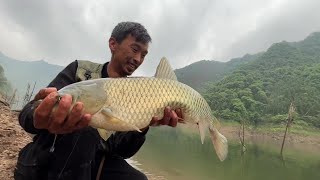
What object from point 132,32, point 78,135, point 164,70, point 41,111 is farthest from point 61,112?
point 132,32

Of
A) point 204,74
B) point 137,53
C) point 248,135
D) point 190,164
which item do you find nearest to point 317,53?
point 204,74

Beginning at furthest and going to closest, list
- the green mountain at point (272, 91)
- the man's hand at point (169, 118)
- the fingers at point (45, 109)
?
the green mountain at point (272, 91) < the man's hand at point (169, 118) < the fingers at point (45, 109)

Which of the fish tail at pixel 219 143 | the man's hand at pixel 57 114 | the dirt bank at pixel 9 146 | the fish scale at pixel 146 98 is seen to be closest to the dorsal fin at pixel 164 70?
the fish scale at pixel 146 98

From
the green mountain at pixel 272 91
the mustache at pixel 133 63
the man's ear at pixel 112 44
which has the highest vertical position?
the green mountain at pixel 272 91

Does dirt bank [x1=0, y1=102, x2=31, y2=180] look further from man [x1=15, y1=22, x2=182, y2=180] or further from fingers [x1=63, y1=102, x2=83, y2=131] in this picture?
fingers [x1=63, y1=102, x2=83, y2=131]

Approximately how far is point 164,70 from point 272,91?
79788 mm

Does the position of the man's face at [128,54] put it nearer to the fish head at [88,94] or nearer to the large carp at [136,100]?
the large carp at [136,100]

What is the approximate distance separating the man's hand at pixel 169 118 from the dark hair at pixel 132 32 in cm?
96

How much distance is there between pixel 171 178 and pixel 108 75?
13.5m

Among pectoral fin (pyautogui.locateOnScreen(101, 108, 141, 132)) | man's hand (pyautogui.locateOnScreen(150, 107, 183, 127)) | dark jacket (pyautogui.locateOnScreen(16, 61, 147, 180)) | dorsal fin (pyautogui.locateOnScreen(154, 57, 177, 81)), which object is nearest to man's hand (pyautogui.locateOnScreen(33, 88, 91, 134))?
pectoral fin (pyautogui.locateOnScreen(101, 108, 141, 132))

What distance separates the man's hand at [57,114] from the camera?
219 centimetres

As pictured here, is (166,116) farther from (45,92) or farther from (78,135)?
(45,92)

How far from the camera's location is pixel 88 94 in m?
2.36

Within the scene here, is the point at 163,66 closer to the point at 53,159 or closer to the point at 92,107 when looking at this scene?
the point at 92,107
